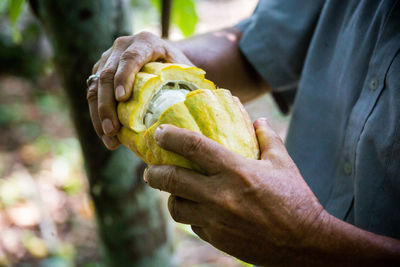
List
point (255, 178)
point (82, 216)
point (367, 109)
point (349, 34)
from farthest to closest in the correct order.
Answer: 1. point (82, 216)
2. point (349, 34)
3. point (367, 109)
4. point (255, 178)

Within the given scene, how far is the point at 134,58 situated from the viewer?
36.8 inches

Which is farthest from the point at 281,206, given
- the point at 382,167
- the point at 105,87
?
the point at 105,87

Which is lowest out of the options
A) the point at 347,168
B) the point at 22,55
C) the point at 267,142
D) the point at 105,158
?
the point at 22,55

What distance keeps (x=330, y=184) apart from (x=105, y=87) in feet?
2.64

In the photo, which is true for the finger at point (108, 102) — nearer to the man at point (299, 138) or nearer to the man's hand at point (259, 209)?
the man at point (299, 138)

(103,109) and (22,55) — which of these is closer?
(103,109)

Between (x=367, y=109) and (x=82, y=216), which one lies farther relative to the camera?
(x=82, y=216)

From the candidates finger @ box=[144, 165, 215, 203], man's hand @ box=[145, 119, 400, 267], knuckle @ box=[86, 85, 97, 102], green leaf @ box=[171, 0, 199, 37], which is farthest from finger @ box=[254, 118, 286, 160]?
green leaf @ box=[171, 0, 199, 37]

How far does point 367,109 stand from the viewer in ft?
3.48

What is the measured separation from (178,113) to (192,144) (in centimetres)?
11

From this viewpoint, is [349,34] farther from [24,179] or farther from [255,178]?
[24,179]

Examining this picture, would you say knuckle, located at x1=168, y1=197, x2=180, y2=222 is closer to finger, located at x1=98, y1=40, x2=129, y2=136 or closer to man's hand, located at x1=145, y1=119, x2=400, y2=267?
man's hand, located at x1=145, y1=119, x2=400, y2=267

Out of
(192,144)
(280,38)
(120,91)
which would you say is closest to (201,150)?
(192,144)

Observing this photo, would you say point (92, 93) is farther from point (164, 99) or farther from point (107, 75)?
point (164, 99)
